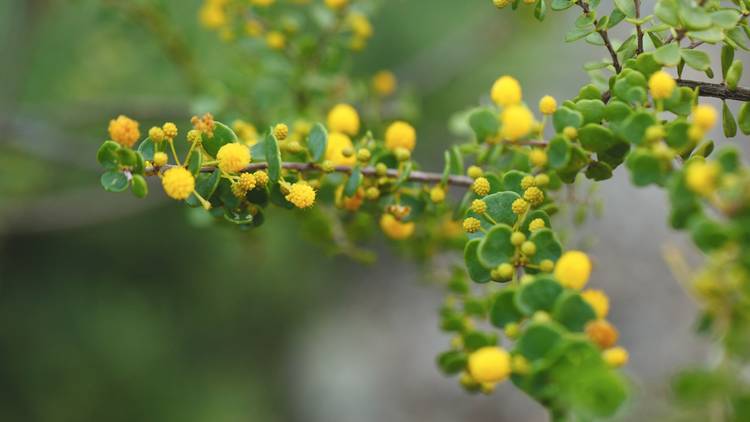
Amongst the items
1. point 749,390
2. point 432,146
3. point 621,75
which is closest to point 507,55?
point 432,146

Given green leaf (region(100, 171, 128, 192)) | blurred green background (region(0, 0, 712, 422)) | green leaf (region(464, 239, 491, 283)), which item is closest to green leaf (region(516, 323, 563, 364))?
green leaf (region(464, 239, 491, 283))

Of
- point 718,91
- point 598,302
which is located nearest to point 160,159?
point 598,302

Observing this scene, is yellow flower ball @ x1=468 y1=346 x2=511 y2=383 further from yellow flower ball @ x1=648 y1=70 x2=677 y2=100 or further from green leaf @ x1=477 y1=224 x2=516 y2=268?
yellow flower ball @ x1=648 y1=70 x2=677 y2=100

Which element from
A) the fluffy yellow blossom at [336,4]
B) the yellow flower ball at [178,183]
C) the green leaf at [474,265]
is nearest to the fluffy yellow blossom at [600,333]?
the green leaf at [474,265]

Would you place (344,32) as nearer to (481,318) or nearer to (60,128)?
(481,318)

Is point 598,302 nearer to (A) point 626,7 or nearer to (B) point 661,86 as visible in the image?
(B) point 661,86
